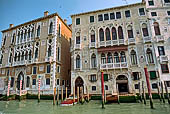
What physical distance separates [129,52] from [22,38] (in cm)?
1991

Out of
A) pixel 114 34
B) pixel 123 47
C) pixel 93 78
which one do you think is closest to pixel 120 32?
pixel 114 34

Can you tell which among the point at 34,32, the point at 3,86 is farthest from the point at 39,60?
the point at 3,86

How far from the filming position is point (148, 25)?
670 inches

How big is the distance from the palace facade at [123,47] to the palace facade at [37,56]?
3.07 meters

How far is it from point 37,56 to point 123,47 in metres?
14.2

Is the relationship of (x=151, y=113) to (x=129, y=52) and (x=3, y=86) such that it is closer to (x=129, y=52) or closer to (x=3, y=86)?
(x=129, y=52)

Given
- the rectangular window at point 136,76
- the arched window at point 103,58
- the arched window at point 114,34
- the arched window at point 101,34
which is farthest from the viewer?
the arched window at point 101,34

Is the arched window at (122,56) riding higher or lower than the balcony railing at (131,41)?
lower

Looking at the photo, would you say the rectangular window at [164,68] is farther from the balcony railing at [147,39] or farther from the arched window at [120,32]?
the arched window at [120,32]

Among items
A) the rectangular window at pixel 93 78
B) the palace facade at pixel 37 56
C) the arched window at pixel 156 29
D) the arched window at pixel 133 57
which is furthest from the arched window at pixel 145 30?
the palace facade at pixel 37 56

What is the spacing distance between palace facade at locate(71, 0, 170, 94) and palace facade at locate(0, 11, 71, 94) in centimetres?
307

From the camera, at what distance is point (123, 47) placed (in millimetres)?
16703

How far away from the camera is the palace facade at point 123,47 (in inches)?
623

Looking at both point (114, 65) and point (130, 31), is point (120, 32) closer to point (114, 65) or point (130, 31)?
point (130, 31)
